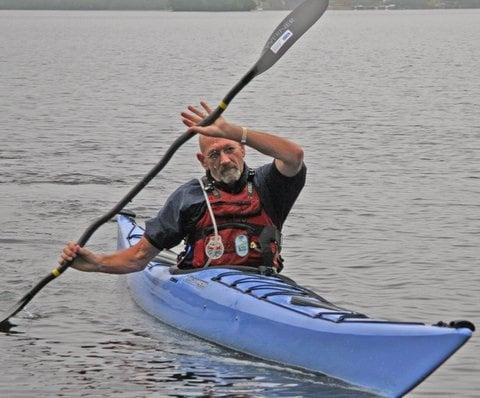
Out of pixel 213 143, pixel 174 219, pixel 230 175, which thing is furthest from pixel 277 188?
pixel 174 219

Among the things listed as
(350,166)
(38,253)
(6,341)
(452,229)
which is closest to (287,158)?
(6,341)

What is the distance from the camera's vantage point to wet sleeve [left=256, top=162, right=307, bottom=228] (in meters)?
10.1

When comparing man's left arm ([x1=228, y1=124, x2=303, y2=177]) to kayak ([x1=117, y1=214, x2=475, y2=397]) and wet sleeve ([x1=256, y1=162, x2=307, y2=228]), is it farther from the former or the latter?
kayak ([x1=117, y1=214, x2=475, y2=397])

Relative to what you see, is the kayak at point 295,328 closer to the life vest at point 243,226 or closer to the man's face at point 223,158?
the life vest at point 243,226

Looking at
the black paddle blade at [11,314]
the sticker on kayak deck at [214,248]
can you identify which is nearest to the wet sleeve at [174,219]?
the sticker on kayak deck at [214,248]

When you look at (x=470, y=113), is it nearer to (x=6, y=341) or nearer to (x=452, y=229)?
(x=452, y=229)

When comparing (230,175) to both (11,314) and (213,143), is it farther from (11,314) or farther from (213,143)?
(11,314)

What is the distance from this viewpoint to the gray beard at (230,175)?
1010 centimetres

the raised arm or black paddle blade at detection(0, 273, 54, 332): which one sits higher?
the raised arm

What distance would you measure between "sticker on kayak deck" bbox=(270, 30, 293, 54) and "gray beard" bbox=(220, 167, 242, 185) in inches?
47.0

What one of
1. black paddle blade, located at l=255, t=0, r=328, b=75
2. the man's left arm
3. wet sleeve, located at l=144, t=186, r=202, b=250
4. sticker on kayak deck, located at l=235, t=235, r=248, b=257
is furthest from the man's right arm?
black paddle blade, located at l=255, t=0, r=328, b=75

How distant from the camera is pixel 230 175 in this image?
33.2ft

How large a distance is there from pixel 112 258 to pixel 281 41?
224 centimetres

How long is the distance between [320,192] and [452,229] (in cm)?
338
